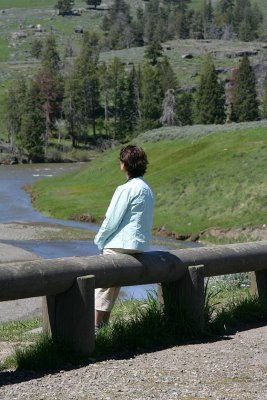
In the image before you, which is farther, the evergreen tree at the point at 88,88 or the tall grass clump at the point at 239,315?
the evergreen tree at the point at 88,88

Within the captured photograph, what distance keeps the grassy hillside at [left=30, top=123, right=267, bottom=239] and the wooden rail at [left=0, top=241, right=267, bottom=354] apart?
3714 cm

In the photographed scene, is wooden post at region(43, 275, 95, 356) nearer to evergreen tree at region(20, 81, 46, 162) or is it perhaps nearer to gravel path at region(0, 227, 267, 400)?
gravel path at region(0, 227, 267, 400)

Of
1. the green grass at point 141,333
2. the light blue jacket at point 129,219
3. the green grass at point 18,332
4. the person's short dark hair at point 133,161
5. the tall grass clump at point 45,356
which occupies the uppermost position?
the person's short dark hair at point 133,161

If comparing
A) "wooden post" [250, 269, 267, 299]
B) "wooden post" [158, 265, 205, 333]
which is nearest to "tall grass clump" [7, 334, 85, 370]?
"wooden post" [158, 265, 205, 333]

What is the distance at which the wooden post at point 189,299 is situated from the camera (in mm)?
11773

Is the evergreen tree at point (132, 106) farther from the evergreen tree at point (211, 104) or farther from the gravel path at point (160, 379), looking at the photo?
the gravel path at point (160, 379)

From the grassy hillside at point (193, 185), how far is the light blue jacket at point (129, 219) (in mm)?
37952

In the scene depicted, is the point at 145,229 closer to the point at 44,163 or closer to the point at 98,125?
the point at 44,163

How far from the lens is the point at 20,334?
13336 millimetres

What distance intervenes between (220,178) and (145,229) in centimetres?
4904

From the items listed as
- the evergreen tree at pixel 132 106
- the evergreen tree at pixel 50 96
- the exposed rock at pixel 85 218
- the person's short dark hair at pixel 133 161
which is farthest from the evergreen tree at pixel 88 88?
the person's short dark hair at pixel 133 161

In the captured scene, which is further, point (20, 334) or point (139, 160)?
point (20, 334)

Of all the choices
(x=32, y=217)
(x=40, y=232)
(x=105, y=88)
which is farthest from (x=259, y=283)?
(x=105, y=88)

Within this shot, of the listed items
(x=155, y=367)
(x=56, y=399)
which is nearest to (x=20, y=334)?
(x=155, y=367)
